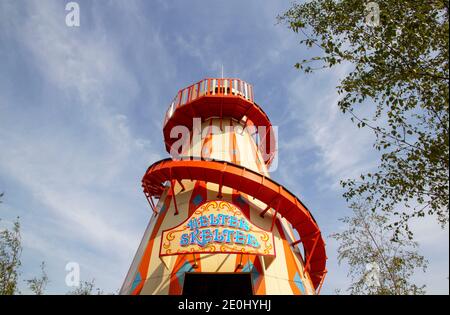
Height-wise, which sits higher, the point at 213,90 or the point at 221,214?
the point at 213,90

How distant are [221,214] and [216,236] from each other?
1.03m

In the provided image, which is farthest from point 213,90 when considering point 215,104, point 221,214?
point 221,214

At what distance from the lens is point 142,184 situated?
62.0 feet

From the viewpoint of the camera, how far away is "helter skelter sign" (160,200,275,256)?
520 inches

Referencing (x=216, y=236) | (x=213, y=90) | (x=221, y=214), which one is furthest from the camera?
(x=213, y=90)

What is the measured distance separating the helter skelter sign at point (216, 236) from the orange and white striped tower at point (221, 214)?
42 millimetres

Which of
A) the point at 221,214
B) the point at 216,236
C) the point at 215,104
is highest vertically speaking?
the point at 215,104

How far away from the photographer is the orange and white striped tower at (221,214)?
13836mm

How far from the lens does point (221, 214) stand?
1412 centimetres

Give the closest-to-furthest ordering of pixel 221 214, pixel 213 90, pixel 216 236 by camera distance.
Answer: pixel 216 236 < pixel 221 214 < pixel 213 90

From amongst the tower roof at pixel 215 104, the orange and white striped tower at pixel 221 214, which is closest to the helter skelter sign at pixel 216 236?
the orange and white striped tower at pixel 221 214

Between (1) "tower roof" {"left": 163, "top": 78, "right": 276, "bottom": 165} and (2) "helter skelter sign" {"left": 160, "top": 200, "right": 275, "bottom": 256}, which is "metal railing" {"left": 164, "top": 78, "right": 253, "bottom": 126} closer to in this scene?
(1) "tower roof" {"left": 163, "top": 78, "right": 276, "bottom": 165}

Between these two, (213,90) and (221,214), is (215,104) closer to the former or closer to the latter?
(213,90)

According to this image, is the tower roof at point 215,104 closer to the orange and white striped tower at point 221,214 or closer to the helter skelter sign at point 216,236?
the orange and white striped tower at point 221,214
